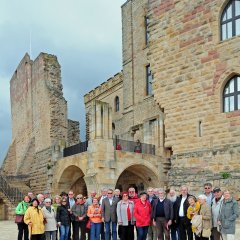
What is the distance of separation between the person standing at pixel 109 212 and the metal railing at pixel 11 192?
41.9 feet

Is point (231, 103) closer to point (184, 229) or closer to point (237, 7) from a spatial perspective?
point (237, 7)

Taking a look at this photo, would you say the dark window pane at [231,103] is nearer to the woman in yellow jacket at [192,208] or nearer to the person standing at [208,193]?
the person standing at [208,193]

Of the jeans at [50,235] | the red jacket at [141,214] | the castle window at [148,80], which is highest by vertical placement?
the castle window at [148,80]

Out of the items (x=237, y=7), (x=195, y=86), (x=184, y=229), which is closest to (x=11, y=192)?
(x=195, y=86)

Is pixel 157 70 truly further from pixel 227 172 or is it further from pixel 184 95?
pixel 227 172

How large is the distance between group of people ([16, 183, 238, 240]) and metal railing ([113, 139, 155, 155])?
330 inches

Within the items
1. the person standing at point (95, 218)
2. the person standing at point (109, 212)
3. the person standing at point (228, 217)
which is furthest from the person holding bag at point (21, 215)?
the person standing at point (228, 217)

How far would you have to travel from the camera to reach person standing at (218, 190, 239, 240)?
882cm

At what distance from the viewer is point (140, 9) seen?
2519 cm

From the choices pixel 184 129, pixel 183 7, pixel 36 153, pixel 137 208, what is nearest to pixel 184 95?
pixel 184 129

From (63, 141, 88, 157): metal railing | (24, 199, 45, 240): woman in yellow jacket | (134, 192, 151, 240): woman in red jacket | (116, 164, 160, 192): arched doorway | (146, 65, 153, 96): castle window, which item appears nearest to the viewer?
(24, 199, 45, 240): woman in yellow jacket

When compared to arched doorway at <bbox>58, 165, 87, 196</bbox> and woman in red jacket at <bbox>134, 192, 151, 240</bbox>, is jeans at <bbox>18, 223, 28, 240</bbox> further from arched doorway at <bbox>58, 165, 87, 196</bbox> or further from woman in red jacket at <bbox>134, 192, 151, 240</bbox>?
arched doorway at <bbox>58, 165, 87, 196</bbox>

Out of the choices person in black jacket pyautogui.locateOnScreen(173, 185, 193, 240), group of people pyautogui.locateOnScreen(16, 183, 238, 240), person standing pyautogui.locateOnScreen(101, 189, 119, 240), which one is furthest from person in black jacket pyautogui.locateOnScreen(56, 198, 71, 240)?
person in black jacket pyautogui.locateOnScreen(173, 185, 193, 240)

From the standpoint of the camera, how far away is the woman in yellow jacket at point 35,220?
10.1m
